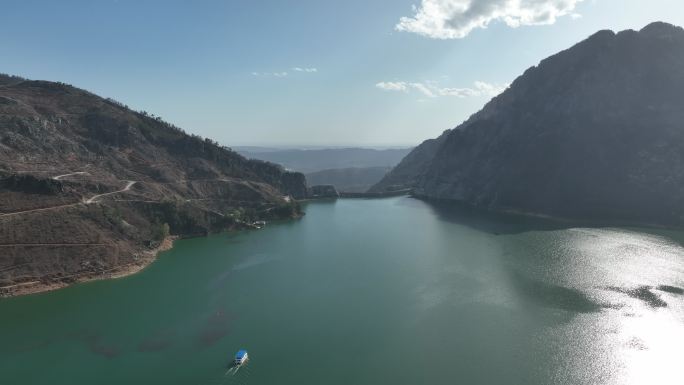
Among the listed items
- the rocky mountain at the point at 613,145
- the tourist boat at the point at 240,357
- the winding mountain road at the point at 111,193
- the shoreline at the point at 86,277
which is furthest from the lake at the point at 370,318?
the rocky mountain at the point at 613,145

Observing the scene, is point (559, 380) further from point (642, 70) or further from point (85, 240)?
point (642, 70)

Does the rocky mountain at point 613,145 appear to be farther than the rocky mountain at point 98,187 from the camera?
Yes

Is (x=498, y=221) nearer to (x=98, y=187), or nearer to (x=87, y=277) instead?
(x=87, y=277)

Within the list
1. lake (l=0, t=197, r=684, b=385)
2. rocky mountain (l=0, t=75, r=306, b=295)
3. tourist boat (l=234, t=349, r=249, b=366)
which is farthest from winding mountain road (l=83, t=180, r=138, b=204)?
tourist boat (l=234, t=349, r=249, b=366)

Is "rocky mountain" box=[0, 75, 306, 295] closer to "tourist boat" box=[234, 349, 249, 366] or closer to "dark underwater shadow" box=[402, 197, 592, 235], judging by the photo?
"tourist boat" box=[234, 349, 249, 366]

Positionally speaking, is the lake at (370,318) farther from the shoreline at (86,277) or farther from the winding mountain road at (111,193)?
the winding mountain road at (111,193)

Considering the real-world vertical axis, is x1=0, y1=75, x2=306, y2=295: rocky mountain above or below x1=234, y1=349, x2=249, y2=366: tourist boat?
above

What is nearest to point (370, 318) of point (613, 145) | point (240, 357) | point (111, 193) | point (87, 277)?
point (240, 357)
